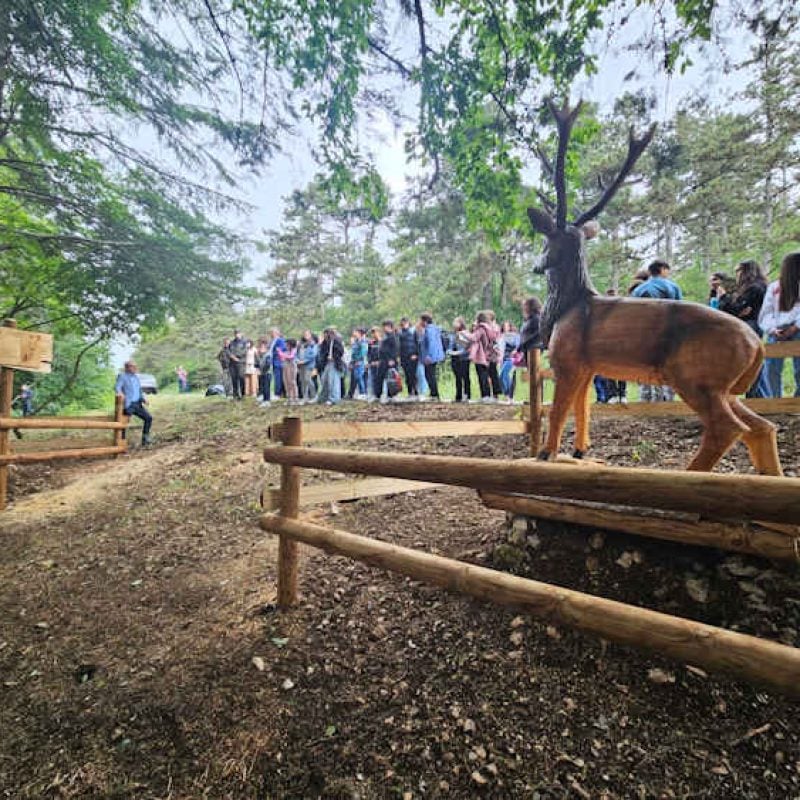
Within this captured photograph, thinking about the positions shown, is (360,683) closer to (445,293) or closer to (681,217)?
(445,293)

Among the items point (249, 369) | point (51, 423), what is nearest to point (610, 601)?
point (51, 423)

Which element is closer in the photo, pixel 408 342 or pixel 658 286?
pixel 658 286

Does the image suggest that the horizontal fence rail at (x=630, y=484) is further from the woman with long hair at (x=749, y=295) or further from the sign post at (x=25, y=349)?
the woman with long hair at (x=749, y=295)

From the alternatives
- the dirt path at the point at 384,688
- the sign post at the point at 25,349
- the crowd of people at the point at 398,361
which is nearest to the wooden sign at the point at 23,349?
the sign post at the point at 25,349

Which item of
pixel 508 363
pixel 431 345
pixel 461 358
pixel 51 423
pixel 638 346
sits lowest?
pixel 51 423

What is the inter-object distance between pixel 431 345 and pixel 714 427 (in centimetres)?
763

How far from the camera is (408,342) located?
31.2 ft

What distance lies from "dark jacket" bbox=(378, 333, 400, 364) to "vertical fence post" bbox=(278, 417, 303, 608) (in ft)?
23.2

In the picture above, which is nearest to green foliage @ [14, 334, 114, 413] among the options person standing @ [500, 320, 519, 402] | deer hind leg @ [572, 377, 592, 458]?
person standing @ [500, 320, 519, 402]

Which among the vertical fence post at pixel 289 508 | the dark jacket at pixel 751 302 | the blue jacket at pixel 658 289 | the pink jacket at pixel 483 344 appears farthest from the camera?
the pink jacket at pixel 483 344

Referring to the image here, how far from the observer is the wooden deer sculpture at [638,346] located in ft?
6.12

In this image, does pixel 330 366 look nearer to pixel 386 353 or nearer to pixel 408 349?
pixel 386 353

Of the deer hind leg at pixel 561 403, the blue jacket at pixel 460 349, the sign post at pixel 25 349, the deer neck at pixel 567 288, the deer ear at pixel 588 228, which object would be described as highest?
the deer ear at pixel 588 228

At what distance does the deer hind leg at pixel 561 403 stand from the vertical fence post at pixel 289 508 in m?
1.62
